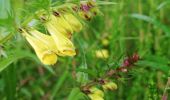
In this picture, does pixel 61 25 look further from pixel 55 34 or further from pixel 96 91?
pixel 96 91

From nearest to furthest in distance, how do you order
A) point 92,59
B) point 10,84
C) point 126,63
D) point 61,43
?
point 61,43 → point 126,63 → point 10,84 → point 92,59

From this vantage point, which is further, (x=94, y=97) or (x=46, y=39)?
(x=94, y=97)

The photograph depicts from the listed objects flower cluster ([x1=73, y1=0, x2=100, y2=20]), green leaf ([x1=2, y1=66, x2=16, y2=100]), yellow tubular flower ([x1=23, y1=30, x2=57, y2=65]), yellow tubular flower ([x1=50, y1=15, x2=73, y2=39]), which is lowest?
green leaf ([x1=2, y1=66, x2=16, y2=100])

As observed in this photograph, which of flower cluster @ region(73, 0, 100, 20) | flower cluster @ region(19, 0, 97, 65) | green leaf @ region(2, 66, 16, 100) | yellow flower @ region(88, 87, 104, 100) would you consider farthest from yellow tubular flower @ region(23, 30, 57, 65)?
green leaf @ region(2, 66, 16, 100)

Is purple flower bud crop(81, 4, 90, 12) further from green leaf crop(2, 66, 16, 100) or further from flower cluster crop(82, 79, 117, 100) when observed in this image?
green leaf crop(2, 66, 16, 100)

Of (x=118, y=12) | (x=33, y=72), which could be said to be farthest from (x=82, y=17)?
(x=33, y=72)

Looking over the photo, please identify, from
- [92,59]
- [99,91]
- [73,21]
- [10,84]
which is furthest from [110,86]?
[92,59]
